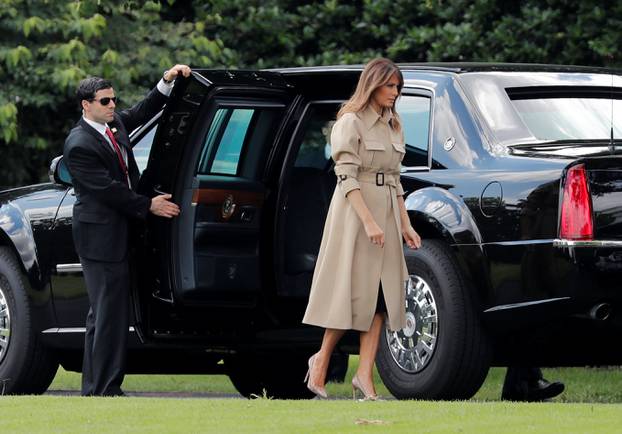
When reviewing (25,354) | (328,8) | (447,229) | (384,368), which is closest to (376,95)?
(447,229)

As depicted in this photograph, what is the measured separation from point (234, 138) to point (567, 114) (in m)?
1.84

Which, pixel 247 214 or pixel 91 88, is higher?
pixel 91 88

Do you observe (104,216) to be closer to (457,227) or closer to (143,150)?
(143,150)

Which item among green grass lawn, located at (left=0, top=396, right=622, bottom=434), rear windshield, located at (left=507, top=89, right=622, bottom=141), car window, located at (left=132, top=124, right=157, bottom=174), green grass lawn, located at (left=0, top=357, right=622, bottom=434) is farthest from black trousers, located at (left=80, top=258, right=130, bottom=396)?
rear windshield, located at (left=507, top=89, right=622, bottom=141)

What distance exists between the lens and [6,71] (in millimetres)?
18531

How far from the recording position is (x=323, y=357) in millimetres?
9586

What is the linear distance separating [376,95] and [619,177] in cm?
131

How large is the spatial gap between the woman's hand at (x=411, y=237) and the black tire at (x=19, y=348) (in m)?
2.70

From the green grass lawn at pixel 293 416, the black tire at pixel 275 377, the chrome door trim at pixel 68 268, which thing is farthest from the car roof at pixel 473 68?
the black tire at pixel 275 377

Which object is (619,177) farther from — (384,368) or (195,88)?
(195,88)

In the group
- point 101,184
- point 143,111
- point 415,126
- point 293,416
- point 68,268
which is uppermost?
point 143,111

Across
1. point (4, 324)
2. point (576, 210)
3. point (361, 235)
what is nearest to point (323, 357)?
point (361, 235)

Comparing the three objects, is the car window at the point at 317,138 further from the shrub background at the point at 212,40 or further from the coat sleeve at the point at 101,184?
the shrub background at the point at 212,40

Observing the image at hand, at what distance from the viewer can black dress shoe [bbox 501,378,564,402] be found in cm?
1109
